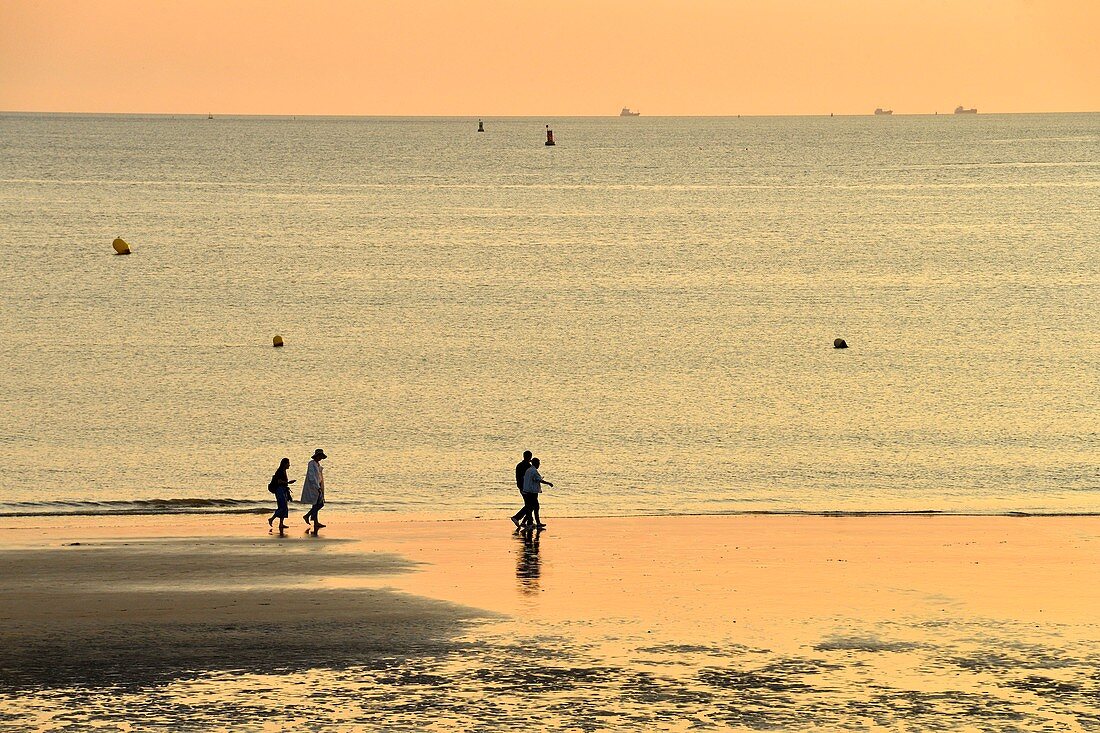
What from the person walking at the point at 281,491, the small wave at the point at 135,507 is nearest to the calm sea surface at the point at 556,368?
the small wave at the point at 135,507

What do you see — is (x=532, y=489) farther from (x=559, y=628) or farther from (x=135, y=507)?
(x=135, y=507)

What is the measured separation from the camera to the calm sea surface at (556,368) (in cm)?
4609

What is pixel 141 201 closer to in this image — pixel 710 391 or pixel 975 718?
pixel 710 391

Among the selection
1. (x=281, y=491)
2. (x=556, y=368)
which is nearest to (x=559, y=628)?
(x=281, y=491)

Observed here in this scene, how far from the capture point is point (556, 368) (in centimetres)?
6969

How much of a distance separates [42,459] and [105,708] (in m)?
31.0

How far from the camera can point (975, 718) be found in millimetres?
19625

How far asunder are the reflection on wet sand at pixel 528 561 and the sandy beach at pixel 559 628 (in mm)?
89

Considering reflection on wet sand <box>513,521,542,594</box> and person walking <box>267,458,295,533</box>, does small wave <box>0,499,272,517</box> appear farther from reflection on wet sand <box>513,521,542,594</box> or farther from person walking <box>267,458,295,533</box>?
reflection on wet sand <box>513,521,542,594</box>

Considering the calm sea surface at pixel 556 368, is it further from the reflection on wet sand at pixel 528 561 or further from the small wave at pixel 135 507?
the reflection on wet sand at pixel 528 561

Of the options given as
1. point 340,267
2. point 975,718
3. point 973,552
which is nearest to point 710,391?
point 973,552

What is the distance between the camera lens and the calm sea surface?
46094 millimetres

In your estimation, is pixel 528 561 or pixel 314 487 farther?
pixel 314 487

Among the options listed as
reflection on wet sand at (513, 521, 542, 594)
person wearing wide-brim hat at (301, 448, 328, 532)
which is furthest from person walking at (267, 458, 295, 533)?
reflection on wet sand at (513, 521, 542, 594)
